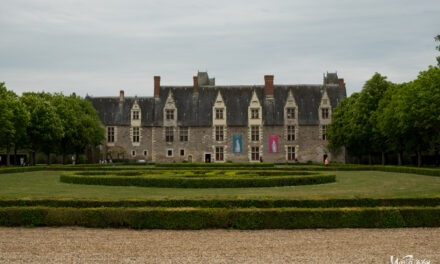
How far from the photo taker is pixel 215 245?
10.9m

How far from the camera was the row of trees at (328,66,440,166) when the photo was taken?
123 ft

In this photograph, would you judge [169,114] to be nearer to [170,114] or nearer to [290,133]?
[170,114]

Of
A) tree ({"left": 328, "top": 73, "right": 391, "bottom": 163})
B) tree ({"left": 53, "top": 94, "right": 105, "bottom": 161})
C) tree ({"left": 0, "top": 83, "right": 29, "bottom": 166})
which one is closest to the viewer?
tree ({"left": 0, "top": 83, "right": 29, "bottom": 166})

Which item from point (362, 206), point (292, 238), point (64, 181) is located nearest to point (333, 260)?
point (292, 238)

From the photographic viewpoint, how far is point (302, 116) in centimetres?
6078

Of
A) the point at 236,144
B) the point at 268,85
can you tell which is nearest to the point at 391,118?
the point at 268,85

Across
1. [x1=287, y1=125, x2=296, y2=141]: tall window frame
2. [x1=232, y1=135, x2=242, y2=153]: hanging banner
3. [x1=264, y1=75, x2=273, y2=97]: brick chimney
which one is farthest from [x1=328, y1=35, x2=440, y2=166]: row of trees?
[x1=232, y1=135, x2=242, y2=153]: hanging banner

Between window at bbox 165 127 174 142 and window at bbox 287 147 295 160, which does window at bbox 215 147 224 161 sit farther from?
window at bbox 287 147 295 160

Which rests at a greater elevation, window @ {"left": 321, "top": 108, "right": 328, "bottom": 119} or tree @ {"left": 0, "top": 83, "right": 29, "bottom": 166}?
window @ {"left": 321, "top": 108, "right": 328, "bottom": 119}

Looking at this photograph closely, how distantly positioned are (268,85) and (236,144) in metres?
9.80

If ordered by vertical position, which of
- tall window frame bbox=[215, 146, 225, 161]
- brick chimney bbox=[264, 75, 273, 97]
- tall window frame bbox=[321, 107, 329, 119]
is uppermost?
brick chimney bbox=[264, 75, 273, 97]

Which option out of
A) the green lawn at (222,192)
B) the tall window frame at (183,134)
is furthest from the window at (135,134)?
the green lawn at (222,192)

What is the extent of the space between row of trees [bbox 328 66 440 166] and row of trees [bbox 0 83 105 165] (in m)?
30.7

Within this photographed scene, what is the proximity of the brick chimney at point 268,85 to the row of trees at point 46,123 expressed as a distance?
23433mm
